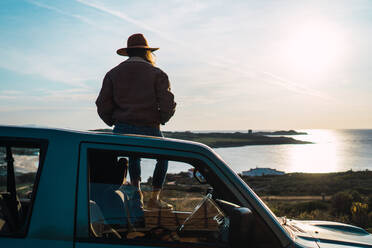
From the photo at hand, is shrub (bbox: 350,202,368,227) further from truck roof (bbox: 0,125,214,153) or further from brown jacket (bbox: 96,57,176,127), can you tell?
truck roof (bbox: 0,125,214,153)

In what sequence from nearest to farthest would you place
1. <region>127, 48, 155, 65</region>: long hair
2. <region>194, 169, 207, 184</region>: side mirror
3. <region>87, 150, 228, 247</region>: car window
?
<region>87, 150, 228, 247</region>: car window → <region>194, 169, 207, 184</region>: side mirror → <region>127, 48, 155, 65</region>: long hair

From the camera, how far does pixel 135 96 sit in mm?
3812

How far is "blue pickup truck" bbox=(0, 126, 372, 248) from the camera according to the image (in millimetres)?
1851

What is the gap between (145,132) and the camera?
3.64 m

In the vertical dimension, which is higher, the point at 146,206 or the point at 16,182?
the point at 16,182

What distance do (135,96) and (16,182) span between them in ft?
5.84

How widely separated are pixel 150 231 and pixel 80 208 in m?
0.47

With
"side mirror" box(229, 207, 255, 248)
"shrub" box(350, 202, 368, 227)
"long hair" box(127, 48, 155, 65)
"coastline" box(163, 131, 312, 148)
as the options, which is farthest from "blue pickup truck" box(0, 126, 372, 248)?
"coastline" box(163, 131, 312, 148)

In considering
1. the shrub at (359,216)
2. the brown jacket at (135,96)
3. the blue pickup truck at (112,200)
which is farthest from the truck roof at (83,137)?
the shrub at (359,216)

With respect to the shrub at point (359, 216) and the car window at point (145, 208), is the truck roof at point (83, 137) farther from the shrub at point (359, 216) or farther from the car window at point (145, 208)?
the shrub at point (359, 216)

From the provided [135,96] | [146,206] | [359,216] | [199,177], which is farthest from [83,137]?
[359,216]

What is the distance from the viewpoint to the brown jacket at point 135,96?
375 centimetres

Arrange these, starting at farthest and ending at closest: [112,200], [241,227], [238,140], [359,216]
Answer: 1. [238,140]
2. [359,216]
3. [112,200]
4. [241,227]

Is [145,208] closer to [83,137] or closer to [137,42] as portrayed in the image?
[83,137]
